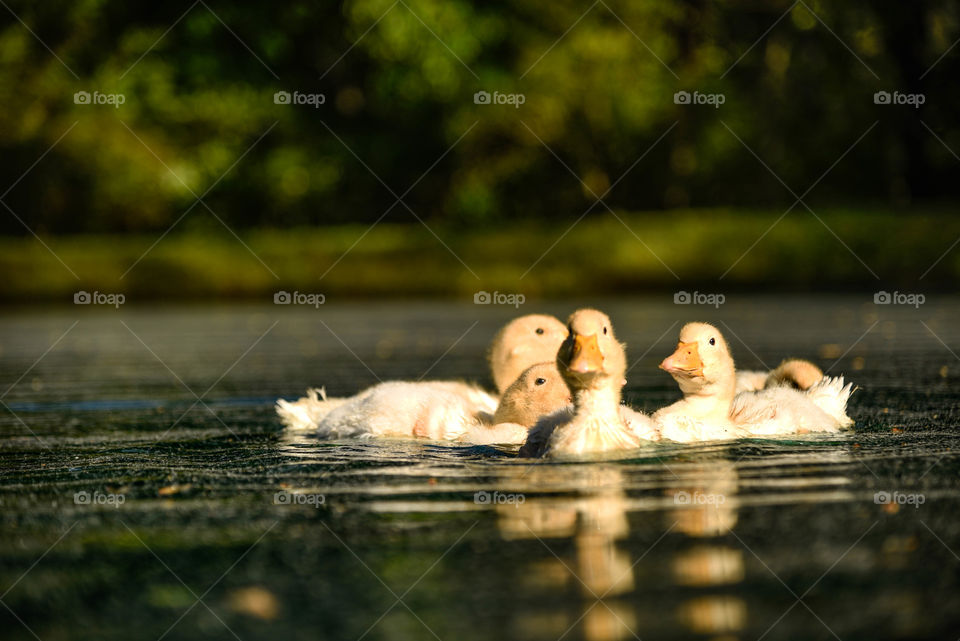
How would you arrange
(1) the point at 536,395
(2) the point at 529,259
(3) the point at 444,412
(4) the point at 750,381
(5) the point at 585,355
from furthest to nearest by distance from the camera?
(2) the point at 529,259
(4) the point at 750,381
(3) the point at 444,412
(1) the point at 536,395
(5) the point at 585,355

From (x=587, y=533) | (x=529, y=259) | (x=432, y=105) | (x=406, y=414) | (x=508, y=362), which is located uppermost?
(x=432, y=105)

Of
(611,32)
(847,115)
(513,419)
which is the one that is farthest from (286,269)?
(513,419)


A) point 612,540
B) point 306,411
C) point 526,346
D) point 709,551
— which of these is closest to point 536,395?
point 526,346

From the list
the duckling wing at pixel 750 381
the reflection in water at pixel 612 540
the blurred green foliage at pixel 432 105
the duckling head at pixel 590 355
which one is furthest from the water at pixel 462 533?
the blurred green foliage at pixel 432 105

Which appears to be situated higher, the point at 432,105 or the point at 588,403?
the point at 432,105

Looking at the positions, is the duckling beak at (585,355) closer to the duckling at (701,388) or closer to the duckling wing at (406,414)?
the duckling at (701,388)

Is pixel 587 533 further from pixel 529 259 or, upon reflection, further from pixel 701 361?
pixel 529 259

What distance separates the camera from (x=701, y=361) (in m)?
8.41

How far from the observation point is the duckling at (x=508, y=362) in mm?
9500

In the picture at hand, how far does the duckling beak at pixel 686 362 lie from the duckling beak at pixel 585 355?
0.96 meters

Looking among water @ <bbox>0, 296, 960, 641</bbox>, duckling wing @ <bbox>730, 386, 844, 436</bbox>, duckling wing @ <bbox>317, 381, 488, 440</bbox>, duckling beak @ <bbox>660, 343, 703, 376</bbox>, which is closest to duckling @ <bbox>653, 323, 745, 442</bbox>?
duckling beak @ <bbox>660, 343, 703, 376</bbox>

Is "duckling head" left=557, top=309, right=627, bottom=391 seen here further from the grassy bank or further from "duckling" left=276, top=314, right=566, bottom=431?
the grassy bank

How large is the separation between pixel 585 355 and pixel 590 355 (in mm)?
26

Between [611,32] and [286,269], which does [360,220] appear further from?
[611,32]
